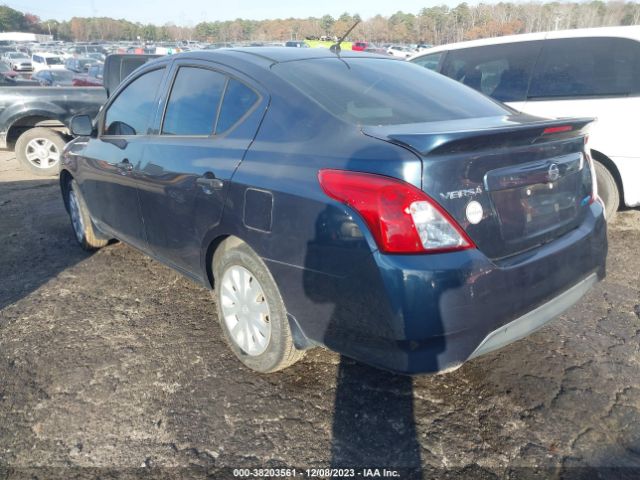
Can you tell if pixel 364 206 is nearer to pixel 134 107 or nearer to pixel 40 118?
pixel 134 107

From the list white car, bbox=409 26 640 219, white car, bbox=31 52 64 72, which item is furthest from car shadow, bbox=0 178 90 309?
white car, bbox=31 52 64 72

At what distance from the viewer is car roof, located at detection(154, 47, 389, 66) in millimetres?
2844

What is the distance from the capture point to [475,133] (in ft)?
6.56

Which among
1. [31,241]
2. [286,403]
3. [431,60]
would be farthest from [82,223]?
[431,60]

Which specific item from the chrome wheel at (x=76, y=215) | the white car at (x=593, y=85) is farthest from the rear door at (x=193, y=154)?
the white car at (x=593, y=85)

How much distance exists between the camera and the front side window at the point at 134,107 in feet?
11.3

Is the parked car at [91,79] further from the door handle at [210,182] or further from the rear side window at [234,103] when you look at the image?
the door handle at [210,182]

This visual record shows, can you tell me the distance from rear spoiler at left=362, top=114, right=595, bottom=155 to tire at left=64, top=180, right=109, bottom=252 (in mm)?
3038

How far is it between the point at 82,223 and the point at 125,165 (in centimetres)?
128

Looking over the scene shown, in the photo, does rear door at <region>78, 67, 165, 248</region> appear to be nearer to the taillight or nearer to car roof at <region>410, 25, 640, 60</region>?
the taillight

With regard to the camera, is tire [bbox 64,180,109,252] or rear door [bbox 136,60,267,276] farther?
tire [bbox 64,180,109,252]

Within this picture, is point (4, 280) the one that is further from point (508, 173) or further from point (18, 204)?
point (508, 173)

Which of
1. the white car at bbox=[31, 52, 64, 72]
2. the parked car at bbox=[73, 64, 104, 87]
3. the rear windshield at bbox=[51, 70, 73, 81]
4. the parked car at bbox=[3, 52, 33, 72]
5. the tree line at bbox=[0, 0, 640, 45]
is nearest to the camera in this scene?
the parked car at bbox=[73, 64, 104, 87]

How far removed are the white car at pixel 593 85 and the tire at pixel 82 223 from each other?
400 centimetres
